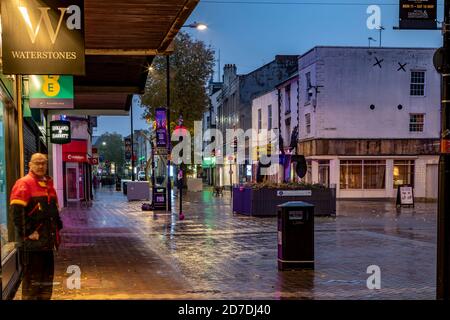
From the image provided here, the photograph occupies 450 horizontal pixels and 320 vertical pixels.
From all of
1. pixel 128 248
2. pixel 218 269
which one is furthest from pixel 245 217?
pixel 218 269

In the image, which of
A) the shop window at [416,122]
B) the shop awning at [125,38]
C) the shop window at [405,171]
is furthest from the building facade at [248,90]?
the shop awning at [125,38]

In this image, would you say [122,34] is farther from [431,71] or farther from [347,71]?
[431,71]

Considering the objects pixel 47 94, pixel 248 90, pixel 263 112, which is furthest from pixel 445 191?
pixel 248 90

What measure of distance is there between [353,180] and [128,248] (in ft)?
85.3

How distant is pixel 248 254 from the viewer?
11.8 meters

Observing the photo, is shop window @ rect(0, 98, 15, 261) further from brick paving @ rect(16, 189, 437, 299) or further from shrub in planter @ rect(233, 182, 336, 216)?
shrub in planter @ rect(233, 182, 336, 216)

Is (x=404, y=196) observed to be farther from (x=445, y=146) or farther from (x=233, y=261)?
(x=445, y=146)

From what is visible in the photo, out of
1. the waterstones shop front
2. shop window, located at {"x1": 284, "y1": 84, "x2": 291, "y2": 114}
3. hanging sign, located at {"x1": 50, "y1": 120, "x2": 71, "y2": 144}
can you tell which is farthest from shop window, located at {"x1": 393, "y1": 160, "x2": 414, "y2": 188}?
the waterstones shop front

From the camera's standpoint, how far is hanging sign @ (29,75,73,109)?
12.7 m

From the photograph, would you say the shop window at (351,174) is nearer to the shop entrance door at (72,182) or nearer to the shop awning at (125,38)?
the shop entrance door at (72,182)

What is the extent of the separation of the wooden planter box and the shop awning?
6738mm

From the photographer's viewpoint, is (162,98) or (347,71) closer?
(347,71)
